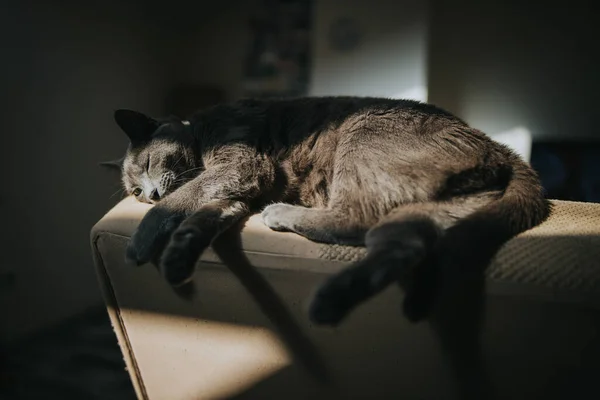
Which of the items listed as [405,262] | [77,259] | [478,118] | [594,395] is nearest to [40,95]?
[77,259]

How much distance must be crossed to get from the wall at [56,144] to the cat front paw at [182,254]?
1106mm

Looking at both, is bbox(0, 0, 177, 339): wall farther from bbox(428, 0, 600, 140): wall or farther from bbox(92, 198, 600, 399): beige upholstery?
bbox(428, 0, 600, 140): wall

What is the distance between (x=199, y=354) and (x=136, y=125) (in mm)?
748

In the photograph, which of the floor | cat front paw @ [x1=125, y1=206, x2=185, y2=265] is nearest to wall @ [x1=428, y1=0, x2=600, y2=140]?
cat front paw @ [x1=125, y1=206, x2=185, y2=265]

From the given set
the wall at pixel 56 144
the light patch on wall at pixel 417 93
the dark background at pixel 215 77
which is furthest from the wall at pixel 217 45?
the light patch on wall at pixel 417 93

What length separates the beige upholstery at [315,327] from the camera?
92cm

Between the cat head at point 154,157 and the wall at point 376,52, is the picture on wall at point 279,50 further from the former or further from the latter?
the cat head at point 154,157

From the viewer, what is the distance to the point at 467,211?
1098mm

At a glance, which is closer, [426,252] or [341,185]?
[426,252]

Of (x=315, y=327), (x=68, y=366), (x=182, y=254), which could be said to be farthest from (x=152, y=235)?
(x=68, y=366)


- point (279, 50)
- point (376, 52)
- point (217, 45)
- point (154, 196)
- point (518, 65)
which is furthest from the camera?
point (217, 45)

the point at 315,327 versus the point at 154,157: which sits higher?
the point at 154,157

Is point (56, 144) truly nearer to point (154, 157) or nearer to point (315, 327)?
point (154, 157)

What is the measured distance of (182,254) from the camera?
3.50 feet
